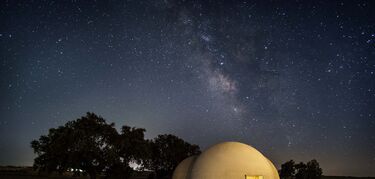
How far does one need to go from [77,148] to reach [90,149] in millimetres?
1217

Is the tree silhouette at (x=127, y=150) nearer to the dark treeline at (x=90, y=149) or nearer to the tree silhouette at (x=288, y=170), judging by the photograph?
the dark treeline at (x=90, y=149)

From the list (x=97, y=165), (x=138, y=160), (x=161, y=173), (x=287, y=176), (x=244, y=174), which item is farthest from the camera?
(x=287, y=176)

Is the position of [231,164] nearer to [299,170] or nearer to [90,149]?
[90,149]

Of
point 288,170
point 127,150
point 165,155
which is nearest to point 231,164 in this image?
point 127,150

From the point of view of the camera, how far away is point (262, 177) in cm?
2841

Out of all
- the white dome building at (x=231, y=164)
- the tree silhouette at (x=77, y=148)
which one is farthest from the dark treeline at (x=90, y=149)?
the white dome building at (x=231, y=164)

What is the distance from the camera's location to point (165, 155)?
4953 cm

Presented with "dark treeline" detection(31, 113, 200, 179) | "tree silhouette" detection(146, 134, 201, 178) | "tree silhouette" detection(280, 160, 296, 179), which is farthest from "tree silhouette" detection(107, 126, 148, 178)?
"tree silhouette" detection(280, 160, 296, 179)

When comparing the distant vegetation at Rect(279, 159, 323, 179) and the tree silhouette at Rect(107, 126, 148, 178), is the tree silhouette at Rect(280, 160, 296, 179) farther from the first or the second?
the tree silhouette at Rect(107, 126, 148, 178)

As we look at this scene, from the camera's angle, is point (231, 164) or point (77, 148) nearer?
point (231, 164)

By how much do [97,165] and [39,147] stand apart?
5788mm

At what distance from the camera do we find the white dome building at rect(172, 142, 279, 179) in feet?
91.5

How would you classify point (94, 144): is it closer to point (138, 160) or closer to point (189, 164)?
point (138, 160)

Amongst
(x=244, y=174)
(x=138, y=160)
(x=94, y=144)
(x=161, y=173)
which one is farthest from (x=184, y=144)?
(x=244, y=174)
